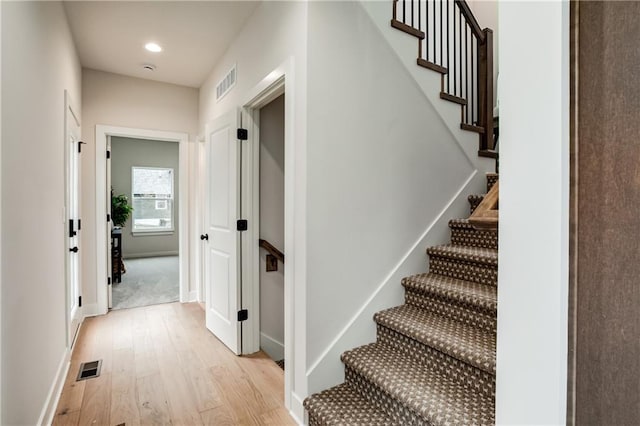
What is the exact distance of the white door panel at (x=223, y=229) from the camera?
2.70 metres

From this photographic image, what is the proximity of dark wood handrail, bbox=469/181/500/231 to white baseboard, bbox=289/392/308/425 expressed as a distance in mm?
1442

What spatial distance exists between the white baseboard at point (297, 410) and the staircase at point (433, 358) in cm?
9

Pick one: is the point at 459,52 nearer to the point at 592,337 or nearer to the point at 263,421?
the point at 592,337

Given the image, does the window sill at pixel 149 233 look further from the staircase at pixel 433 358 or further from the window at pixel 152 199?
the staircase at pixel 433 358

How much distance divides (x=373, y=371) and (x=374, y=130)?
1412 millimetres

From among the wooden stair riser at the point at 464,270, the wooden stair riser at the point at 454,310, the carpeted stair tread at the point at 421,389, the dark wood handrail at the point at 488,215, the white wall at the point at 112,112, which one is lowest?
the carpeted stair tread at the point at 421,389

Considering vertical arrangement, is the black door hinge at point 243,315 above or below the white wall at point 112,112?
below

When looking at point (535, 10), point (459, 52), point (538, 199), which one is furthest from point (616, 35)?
point (459, 52)

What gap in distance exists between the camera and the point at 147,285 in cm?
506

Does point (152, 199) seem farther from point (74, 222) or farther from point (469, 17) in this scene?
point (469, 17)

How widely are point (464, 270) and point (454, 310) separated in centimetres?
34

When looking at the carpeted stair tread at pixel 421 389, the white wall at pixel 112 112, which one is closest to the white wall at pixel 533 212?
the carpeted stair tread at pixel 421 389

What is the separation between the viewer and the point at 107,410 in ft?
6.48

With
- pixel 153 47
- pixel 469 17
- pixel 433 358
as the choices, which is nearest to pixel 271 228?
pixel 433 358
